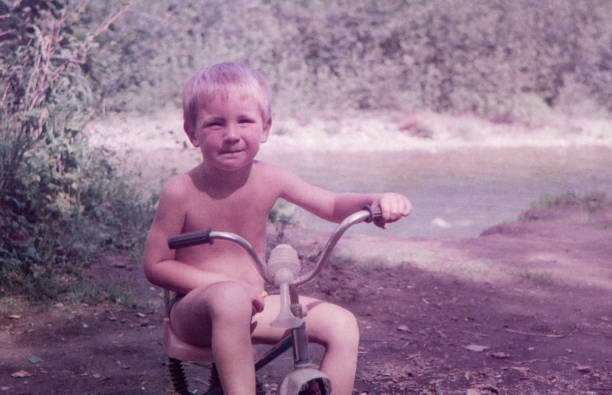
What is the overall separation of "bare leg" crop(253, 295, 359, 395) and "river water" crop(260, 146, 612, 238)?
5.31m

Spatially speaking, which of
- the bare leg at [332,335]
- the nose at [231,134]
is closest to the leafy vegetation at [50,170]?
the bare leg at [332,335]

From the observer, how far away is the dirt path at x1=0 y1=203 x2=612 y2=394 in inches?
129

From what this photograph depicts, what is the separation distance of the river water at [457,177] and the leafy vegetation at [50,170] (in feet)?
7.93

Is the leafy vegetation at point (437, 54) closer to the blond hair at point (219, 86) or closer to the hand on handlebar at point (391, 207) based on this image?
the blond hair at point (219, 86)

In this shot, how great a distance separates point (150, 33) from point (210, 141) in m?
10.3

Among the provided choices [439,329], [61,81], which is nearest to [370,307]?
[439,329]

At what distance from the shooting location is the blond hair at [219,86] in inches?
84.9

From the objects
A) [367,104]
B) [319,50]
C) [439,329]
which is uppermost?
[319,50]

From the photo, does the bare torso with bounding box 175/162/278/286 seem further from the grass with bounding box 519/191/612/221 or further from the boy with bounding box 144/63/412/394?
the grass with bounding box 519/191/612/221

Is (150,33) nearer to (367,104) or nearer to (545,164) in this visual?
(367,104)

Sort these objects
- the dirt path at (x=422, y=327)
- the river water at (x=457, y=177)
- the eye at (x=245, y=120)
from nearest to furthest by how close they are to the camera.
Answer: the eye at (x=245, y=120)
the dirt path at (x=422, y=327)
the river water at (x=457, y=177)

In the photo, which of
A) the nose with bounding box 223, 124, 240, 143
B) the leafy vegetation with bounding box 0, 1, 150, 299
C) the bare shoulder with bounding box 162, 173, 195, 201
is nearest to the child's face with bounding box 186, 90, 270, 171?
the nose with bounding box 223, 124, 240, 143

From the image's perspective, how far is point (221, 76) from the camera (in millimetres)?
2176

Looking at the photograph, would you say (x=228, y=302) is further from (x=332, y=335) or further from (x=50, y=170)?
(x=50, y=170)
